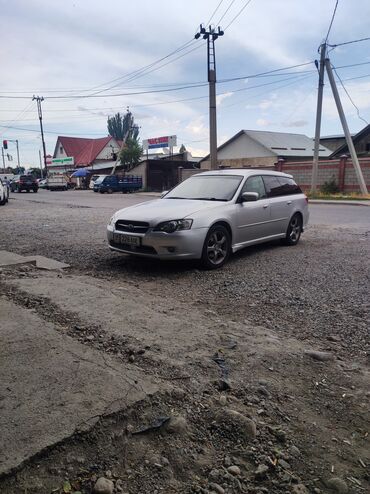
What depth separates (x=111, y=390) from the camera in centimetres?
272

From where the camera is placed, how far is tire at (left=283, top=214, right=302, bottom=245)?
8.41 metres

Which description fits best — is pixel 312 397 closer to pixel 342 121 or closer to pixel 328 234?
pixel 328 234

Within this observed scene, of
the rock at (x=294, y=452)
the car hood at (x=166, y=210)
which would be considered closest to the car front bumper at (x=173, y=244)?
the car hood at (x=166, y=210)

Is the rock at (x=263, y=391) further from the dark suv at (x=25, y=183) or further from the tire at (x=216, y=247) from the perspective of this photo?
the dark suv at (x=25, y=183)

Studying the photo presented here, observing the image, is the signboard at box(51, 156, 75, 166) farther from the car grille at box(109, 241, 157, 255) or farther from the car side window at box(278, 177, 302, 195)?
the car grille at box(109, 241, 157, 255)

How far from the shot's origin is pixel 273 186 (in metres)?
7.99

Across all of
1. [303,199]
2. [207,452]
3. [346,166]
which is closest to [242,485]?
[207,452]

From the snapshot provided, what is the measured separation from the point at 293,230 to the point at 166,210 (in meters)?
3.42

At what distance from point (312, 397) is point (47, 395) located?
176 centimetres

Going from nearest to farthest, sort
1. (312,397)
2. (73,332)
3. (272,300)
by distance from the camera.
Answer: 1. (312,397)
2. (73,332)
3. (272,300)

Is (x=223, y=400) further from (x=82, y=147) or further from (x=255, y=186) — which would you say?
(x=82, y=147)

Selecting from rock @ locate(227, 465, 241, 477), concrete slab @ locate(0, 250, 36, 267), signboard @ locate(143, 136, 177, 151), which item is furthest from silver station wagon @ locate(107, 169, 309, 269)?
signboard @ locate(143, 136, 177, 151)

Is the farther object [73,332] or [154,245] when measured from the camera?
[154,245]

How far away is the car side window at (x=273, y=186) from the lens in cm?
781
